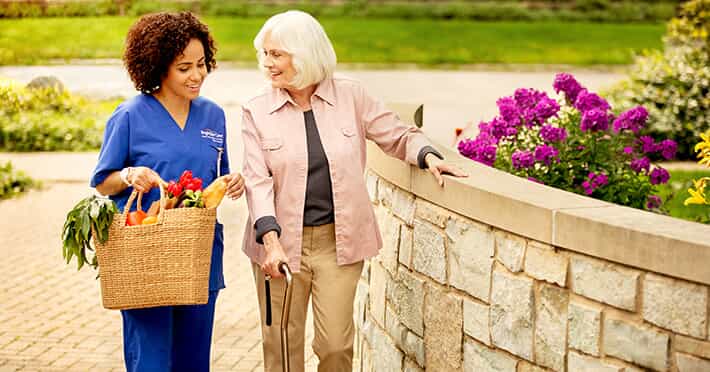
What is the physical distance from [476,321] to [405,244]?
740mm

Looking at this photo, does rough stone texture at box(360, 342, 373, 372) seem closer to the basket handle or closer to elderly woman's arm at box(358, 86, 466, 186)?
elderly woman's arm at box(358, 86, 466, 186)

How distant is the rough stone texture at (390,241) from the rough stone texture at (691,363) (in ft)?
6.04

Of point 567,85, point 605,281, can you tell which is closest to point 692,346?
point 605,281

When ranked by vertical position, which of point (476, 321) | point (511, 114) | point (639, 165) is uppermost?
point (511, 114)

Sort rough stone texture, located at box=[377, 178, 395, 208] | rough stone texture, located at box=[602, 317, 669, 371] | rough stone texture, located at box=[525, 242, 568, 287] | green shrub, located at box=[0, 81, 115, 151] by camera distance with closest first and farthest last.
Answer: rough stone texture, located at box=[602, 317, 669, 371] → rough stone texture, located at box=[525, 242, 568, 287] → rough stone texture, located at box=[377, 178, 395, 208] → green shrub, located at box=[0, 81, 115, 151]

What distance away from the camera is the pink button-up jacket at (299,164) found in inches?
179

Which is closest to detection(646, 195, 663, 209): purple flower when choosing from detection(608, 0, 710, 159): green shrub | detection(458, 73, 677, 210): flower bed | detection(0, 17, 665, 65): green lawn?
detection(458, 73, 677, 210): flower bed

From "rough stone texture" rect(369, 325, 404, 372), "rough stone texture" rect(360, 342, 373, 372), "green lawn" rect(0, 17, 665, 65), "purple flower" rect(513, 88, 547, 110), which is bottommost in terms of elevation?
"green lawn" rect(0, 17, 665, 65)

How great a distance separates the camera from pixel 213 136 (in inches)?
185

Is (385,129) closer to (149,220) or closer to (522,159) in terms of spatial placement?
(149,220)

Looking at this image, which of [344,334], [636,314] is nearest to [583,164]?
[344,334]

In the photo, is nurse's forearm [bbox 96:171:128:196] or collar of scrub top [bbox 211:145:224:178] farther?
collar of scrub top [bbox 211:145:224:178]

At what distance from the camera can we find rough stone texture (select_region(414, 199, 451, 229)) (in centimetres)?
463

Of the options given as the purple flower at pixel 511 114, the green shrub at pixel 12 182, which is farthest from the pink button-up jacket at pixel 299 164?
the green shrub at pixel 12 182
